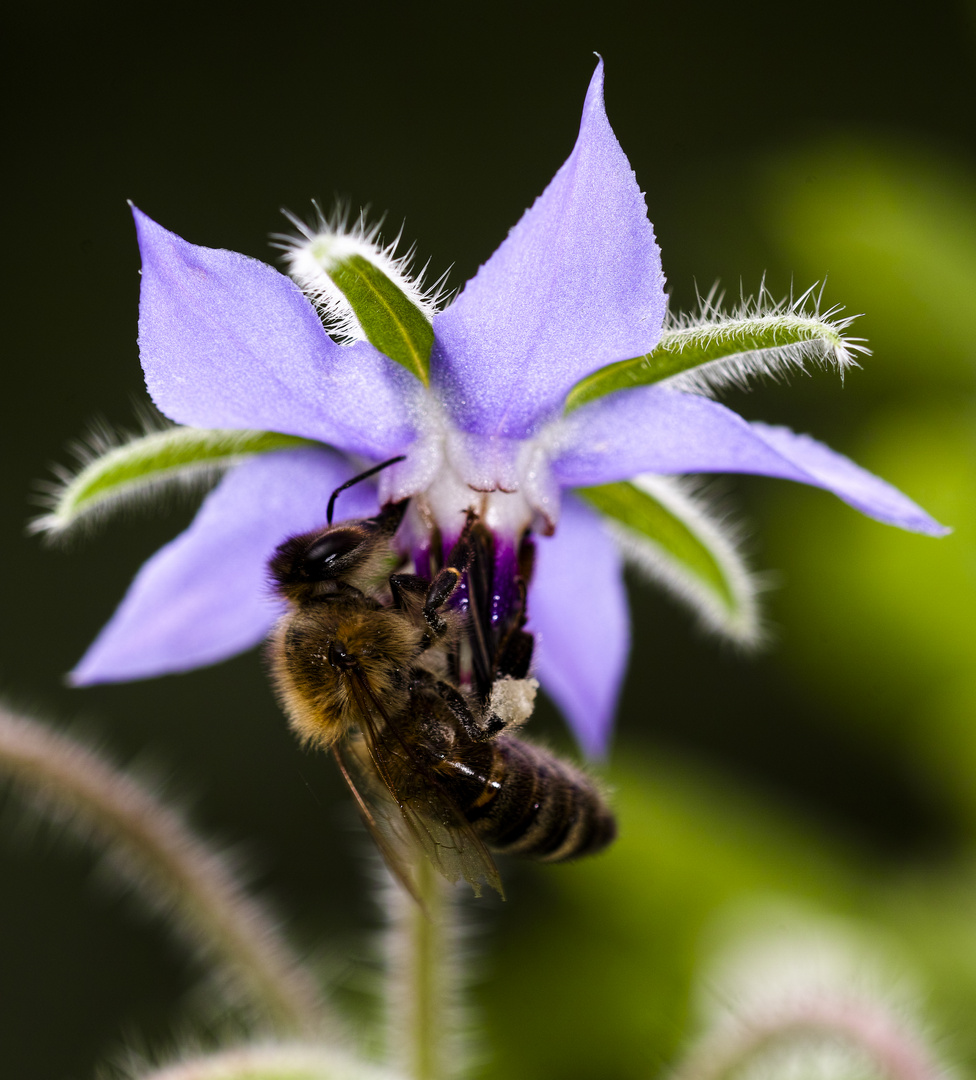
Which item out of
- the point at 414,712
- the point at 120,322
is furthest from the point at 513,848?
the point at 120,322

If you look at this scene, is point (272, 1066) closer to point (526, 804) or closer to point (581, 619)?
point (526, 804)

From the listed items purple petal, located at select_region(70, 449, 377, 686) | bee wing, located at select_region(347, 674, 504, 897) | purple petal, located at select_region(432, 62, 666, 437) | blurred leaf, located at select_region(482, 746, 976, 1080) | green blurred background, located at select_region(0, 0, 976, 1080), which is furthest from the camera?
green blurred background, located at select_region(0, 0, 976, 1080)

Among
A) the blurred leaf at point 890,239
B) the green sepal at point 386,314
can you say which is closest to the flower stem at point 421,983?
the green sepal at point 386,314

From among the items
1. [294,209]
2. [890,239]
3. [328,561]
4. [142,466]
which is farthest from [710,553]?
[294,209]

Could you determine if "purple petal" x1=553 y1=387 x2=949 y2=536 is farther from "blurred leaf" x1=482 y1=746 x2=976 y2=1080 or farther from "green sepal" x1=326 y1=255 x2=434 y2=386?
"blurred leaf" x1=482 y1=746 x2=976 y2=1080

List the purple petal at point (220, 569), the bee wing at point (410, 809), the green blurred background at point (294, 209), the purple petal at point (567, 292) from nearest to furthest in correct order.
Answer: the purple petal at point (567, 292), the bee wing at point (410, 809), the purple petal at point (220, 569), the green blurred background at point (294, 209)

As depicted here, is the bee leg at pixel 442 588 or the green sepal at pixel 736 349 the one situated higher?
the green sepal at pixel 736 349

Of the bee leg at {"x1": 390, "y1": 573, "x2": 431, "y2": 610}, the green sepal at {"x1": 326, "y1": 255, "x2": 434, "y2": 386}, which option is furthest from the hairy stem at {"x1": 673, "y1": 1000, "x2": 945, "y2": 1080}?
the green sepal at {"x1": 326, "y1": 255, "x2": 434, "y2": 386}

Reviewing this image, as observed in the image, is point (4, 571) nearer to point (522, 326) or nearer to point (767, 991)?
point (767, 991)

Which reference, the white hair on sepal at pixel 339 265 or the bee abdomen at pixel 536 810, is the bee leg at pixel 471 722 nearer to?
the bee abdomen at pixel 536 810
